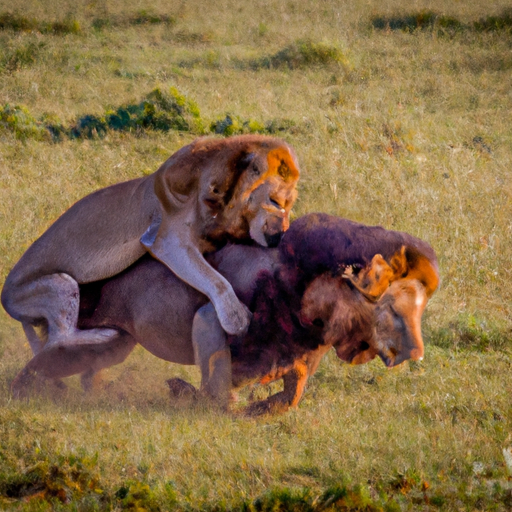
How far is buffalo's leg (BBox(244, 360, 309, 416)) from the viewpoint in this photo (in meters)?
5.38

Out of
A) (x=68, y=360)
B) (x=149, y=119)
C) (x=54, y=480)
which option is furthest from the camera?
(x=149, y=119)

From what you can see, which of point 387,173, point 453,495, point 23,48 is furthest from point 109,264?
point 23,48

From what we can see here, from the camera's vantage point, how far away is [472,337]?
24.3 ft

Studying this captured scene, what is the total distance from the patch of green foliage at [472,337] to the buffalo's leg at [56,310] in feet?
9.93

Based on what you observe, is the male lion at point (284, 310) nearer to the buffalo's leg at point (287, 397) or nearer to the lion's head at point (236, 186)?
the buffalo's leg at point (287, 397)

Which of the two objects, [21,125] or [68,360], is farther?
[21,125]

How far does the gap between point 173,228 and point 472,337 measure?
3.25 meters

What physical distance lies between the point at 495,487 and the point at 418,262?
127 centimetres

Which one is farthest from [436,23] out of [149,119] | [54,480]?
[54,480]

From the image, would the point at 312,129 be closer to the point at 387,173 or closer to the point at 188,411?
the point at 387,173

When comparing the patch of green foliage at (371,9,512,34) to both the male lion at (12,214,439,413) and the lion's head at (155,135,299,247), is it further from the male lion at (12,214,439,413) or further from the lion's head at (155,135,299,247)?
the male lion at (12,214,439,413)

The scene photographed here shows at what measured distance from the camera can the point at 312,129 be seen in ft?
39.8

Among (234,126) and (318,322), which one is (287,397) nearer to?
(318,322)

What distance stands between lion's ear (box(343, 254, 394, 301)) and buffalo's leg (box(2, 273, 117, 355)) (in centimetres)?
169
